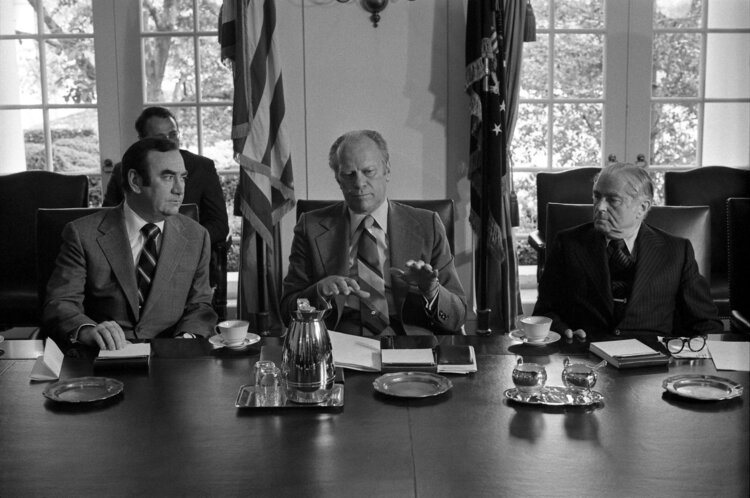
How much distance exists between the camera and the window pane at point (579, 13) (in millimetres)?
4754

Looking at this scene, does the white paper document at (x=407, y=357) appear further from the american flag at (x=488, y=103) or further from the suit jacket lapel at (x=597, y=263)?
the american flag at (x=488, y=103)

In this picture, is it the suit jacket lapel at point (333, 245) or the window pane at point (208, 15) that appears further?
the window pane at point (208, 15)

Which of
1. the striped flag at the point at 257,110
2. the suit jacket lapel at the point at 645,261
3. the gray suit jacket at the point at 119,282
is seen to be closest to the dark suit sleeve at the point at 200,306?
the gray suit jacket at the point at 119,282

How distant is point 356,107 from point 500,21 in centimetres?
88

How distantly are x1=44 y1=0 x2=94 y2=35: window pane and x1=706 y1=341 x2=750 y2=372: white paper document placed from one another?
3847mm

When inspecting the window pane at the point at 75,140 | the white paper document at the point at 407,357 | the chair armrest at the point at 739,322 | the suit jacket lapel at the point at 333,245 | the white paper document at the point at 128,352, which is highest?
the window pane at the point at 75,140

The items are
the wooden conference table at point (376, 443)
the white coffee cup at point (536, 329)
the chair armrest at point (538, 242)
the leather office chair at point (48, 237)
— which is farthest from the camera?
the chair armrest at point (538, 242)

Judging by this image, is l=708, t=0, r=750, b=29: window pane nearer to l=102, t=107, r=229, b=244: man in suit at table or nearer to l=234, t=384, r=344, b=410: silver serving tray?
l=102, t=107, r=229, b=244: man in suit at table

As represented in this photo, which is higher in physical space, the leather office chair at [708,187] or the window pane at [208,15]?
the window pane at [208,15]

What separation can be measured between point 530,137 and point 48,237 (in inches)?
115

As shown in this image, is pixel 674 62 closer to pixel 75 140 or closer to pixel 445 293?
pixel 445 293

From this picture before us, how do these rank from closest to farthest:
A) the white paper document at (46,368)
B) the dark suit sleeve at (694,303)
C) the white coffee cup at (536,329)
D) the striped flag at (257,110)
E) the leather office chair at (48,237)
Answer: the white paper document at (46,368)
the white coffee cup at (536,329)
the dark suit sleeve at (694,303)
the leather office chair at (48,237)
the striped flag at (257,110)

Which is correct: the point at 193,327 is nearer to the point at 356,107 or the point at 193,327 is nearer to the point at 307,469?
the point at 307,469

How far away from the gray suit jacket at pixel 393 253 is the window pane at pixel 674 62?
2.58 m
